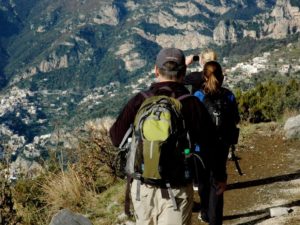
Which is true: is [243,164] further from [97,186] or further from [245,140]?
[97,186]

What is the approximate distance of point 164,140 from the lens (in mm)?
2906

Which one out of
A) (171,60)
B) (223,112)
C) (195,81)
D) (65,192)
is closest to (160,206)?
(171,60)

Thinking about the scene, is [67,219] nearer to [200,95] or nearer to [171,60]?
[200,95]

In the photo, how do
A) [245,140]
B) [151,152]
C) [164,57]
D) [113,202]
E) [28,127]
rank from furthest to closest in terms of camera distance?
[28,127] < [245,140] < [113,202] < [164,57] < [151,152]

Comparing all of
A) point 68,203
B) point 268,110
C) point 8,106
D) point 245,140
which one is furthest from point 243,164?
point 8,106

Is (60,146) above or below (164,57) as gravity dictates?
below

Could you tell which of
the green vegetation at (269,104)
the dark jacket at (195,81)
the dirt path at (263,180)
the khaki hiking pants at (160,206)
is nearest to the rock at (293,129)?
the dirt path at (263,180)

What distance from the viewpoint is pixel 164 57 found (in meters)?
3.15

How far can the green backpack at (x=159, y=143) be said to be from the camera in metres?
2.92

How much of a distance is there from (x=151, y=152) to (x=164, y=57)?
24.6 inches

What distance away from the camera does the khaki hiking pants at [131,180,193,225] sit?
3.06 m

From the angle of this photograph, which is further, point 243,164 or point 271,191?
point 243,164

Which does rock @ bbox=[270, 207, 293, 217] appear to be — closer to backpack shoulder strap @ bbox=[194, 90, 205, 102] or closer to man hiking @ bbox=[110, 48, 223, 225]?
backpack shoulder strap @ bbox=[194, 90, 205, 102]

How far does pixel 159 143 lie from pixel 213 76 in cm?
155
